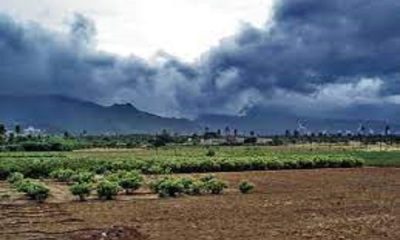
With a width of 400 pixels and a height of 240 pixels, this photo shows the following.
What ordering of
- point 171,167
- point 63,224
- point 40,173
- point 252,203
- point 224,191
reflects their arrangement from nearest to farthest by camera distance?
point 63,224 < point 252,203 < point 224,191 < point 40,173 < point 171,167

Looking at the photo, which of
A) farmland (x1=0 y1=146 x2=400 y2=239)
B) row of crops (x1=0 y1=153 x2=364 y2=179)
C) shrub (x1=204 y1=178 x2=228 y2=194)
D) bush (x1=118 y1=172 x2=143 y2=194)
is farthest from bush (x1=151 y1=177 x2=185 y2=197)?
row of crops (x1=0 y1=153 x2=364 y2=179)

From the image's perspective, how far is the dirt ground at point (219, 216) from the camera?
2473 centimetres

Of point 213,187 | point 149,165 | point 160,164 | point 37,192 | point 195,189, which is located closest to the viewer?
point 37,192

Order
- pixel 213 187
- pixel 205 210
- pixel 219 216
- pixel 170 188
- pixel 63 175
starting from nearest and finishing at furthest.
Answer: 1. pixel 219 216
2. pixel 205 210
3. pixel 170 188
4. pixel 213 187
5. pixel 63 175

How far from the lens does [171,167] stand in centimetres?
7275

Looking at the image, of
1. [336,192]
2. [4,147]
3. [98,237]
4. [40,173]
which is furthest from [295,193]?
[4,147]

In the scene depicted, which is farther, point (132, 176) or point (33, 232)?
point (132, 176)

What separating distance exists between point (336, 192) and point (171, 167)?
30840 millimetres

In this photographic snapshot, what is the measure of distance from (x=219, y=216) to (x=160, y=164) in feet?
A: 138

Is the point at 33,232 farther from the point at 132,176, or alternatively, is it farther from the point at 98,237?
the point at 132,176

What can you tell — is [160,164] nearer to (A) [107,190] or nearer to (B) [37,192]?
(A) [107,190]

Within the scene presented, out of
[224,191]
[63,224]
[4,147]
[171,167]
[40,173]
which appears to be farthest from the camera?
[4,147]

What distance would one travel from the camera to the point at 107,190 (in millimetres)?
40625

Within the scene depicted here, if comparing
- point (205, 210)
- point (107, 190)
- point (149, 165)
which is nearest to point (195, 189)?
point (107, 190)
